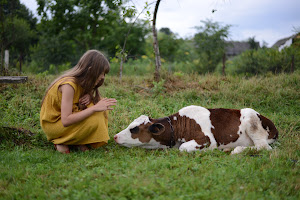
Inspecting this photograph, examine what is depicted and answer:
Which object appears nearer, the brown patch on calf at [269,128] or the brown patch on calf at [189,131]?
the brown patch on calf at [189,131]

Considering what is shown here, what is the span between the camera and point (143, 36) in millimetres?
22344

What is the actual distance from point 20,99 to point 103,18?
1376 centimetres

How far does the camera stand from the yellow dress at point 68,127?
394 cm

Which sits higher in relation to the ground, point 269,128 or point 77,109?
point 77,109

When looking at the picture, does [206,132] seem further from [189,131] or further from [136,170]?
[136,170]

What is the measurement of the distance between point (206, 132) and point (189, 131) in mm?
277

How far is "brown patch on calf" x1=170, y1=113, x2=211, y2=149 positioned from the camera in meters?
4.21

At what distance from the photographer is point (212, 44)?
16797 mm

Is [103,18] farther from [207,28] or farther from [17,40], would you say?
[17,40]

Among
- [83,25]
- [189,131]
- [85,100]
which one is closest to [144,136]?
[189,131]

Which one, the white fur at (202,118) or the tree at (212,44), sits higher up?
the tree at (212,44)

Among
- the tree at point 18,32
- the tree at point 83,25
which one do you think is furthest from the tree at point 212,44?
the tree at point 18,32

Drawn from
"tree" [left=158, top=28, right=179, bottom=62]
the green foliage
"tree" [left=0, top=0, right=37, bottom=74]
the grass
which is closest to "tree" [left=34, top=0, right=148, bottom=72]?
Answer: "tree" [left=158, top=28, right=179, bottom=62]

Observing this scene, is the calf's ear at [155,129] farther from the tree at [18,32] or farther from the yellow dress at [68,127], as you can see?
the tree at [18,32]
